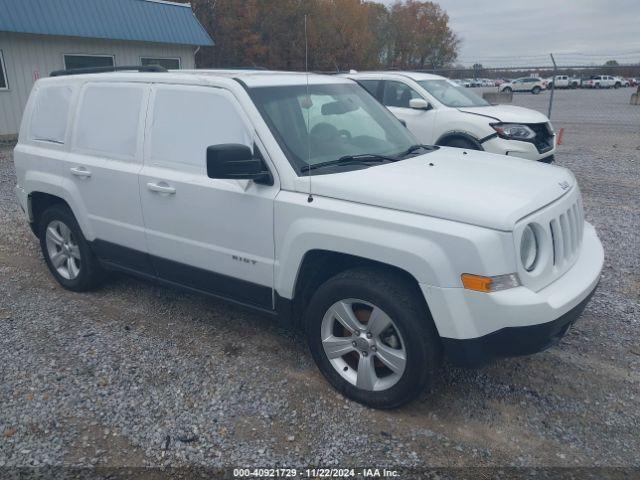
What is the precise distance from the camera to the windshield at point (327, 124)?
3.52 meters

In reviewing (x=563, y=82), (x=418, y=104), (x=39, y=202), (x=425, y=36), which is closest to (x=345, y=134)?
(x=39, y=202)

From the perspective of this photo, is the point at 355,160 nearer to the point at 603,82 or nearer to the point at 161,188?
the point at 161,188

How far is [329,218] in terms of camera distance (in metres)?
3.15

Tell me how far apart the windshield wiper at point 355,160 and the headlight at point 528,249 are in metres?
1.12

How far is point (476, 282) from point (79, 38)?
17.0 metres

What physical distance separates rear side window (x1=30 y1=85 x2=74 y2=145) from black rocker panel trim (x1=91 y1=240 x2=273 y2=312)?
1.07 meters

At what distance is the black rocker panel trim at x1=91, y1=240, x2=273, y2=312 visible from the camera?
12.1ft

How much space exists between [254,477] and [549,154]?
7.83m

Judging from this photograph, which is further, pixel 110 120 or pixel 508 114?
pixel 508 114

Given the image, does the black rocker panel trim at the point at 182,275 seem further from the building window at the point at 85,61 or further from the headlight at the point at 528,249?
the building window at the point at 85,61

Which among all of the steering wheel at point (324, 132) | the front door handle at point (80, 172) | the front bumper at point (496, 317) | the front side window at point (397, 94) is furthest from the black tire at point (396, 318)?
the front side window at point (397, 94)

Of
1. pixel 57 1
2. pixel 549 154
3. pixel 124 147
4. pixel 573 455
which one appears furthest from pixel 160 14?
pixel 573 455

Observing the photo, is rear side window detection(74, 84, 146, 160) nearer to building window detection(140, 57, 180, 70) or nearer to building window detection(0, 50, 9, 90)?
building window detection(0, 50, 9, 90)

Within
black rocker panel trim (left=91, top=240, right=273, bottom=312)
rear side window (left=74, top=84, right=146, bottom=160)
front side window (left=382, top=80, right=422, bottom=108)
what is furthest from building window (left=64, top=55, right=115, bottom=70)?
black rocker panel trim (left=91, top=240, right=273, bottom=312)
